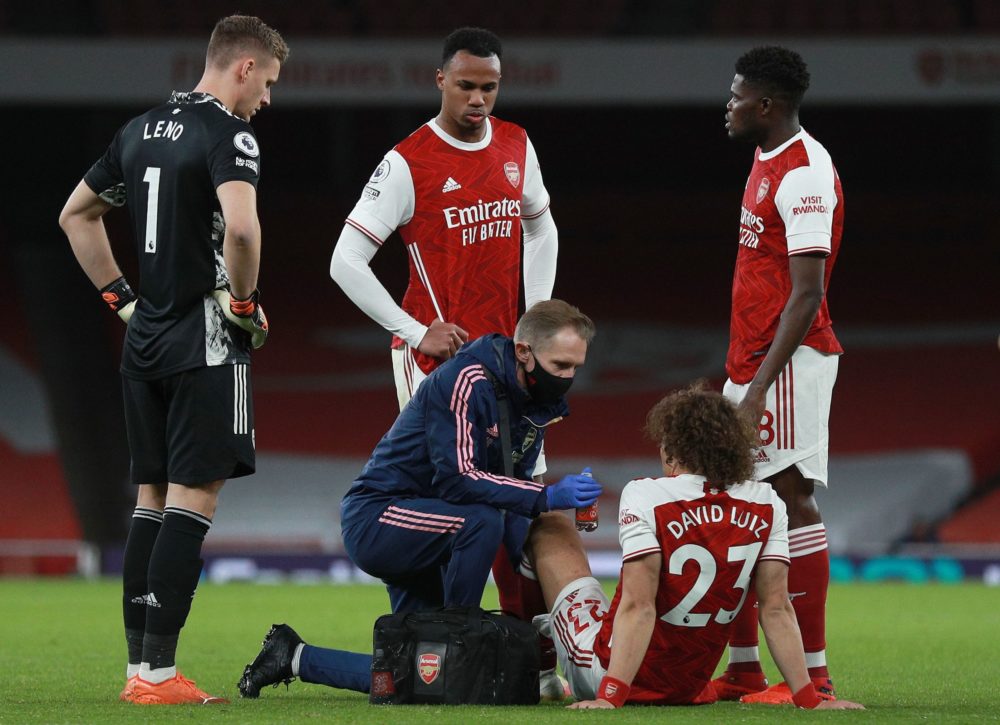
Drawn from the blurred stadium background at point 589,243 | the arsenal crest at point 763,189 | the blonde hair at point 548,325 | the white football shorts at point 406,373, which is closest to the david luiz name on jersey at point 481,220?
the white football shorts at point 406,373

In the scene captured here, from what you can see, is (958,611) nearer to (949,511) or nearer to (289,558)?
(949,511)

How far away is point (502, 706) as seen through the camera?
407 centimetres

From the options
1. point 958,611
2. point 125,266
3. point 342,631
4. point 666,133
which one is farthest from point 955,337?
point 342,631

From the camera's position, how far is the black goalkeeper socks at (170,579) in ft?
14.0

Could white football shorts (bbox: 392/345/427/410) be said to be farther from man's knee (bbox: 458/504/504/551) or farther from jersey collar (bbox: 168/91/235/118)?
jersey collar (bbox: 168/91/235/118)

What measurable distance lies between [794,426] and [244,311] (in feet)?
5.86

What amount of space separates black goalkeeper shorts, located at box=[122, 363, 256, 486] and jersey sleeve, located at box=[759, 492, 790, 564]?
1.59m

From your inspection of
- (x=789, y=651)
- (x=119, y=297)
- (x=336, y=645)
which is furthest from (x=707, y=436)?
(x=336, y=645)

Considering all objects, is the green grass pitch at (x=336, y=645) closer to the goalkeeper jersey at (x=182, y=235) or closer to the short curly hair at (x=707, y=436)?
the short curly hair at (x=707, y=436)

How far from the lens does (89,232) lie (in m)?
4.78

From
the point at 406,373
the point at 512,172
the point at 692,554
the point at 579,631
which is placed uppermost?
the point at 512,172

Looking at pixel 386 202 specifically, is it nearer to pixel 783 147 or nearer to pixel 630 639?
pixel 783 147

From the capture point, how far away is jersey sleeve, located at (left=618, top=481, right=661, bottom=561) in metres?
3.99

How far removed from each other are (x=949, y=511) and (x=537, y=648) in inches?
449
